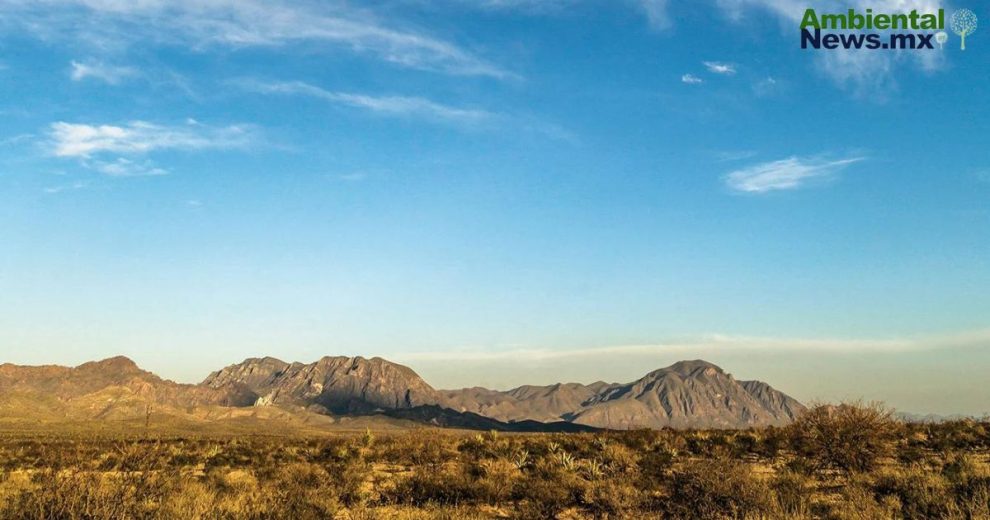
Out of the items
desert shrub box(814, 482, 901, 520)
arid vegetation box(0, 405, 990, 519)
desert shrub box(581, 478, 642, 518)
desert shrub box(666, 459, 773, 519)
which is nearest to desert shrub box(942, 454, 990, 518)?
arid vegetation box(0, 405, 990, 519)

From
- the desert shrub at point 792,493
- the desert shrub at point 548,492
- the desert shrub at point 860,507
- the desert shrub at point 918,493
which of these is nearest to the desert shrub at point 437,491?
the desert shrub at point 548,492

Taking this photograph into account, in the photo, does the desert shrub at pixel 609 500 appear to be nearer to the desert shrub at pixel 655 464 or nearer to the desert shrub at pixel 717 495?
the desert shrub at pixel 717 495

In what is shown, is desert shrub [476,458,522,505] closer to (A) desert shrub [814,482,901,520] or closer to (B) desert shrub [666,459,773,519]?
(B) desert shrub [666,459,773,519]

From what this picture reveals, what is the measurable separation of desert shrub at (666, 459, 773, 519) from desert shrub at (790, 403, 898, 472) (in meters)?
6.43

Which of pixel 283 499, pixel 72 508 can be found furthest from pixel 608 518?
pixel 72 508

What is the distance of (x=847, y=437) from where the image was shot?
59.7 feet

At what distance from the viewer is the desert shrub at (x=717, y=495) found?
37.3ft

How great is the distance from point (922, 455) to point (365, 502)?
16917mm

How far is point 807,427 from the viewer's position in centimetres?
2203

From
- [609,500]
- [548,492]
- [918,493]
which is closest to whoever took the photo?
[918,493]

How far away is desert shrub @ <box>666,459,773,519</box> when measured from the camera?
11359 mm

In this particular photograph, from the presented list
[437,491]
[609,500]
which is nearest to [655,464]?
[609,500]

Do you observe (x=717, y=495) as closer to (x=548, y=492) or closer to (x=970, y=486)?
(x=548, y=492)

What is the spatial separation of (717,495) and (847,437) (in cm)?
873
